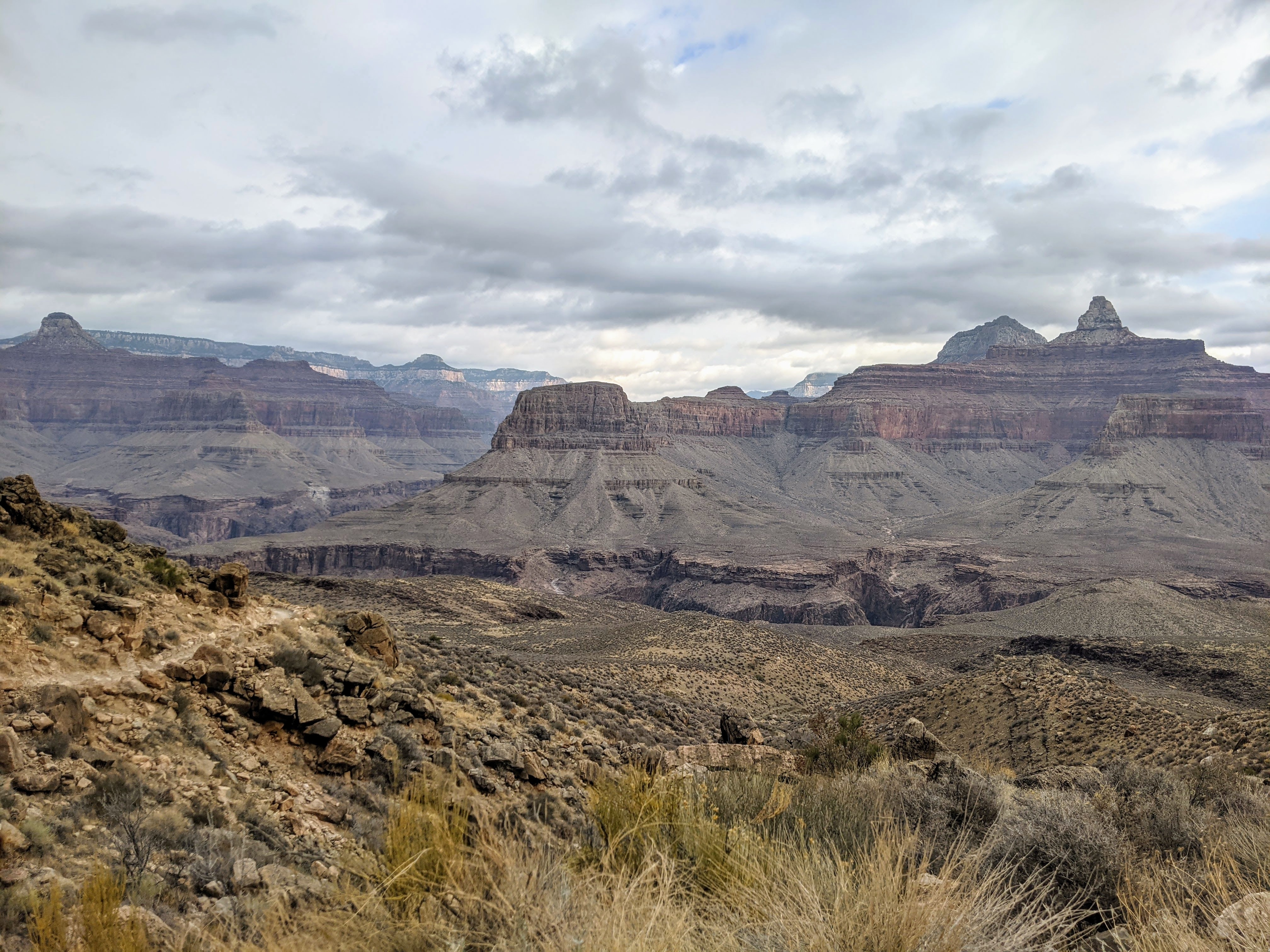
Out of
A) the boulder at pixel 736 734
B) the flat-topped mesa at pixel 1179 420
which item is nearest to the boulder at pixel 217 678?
the boulder at pixel 736 734

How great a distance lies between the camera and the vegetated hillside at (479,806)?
448 centimetres

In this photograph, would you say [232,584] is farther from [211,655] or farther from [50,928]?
[50,928]

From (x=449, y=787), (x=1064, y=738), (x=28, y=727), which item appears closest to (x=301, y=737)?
(x=28, y=727)

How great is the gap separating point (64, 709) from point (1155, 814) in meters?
12.2

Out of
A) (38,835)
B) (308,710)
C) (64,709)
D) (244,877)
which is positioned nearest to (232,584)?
(308,710)

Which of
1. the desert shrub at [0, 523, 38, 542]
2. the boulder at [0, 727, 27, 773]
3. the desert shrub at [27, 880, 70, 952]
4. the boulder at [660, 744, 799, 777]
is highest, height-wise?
the desert shrub at [0, 523, 38, 542]

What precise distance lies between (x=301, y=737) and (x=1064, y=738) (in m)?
19.9

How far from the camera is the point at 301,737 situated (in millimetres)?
10320

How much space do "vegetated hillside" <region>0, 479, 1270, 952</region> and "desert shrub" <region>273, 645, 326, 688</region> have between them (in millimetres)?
59

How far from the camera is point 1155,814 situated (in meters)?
9.09

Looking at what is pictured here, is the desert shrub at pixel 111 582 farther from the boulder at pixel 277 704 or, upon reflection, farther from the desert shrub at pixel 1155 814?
the desert shrub at pixel 1155 814

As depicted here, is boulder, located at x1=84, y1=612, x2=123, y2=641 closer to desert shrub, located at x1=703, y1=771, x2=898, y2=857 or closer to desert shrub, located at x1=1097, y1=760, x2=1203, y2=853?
desert shrub, located at x1=703, y1=771, x2=898, y2=857

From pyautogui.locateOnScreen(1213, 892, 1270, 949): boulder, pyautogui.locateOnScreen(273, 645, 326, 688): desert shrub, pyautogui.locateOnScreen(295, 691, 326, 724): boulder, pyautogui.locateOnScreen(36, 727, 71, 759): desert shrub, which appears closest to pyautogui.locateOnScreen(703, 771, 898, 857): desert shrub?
pyautogui.locateOnScreen(1213, 892, 1270, 949): boulder

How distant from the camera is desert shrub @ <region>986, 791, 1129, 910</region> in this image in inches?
256
